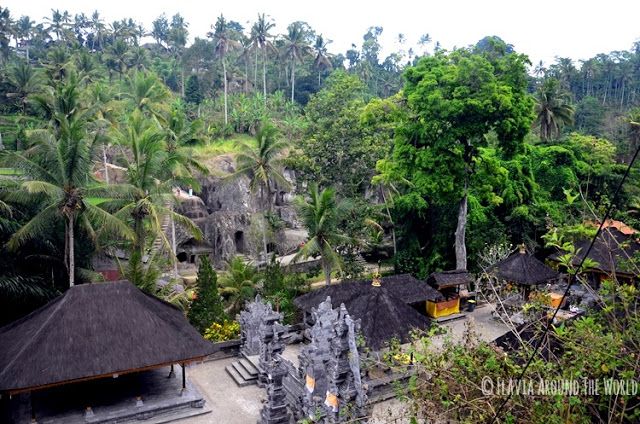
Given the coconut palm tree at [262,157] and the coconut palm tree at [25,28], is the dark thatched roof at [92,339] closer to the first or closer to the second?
the coconut palm tree at [262,157]

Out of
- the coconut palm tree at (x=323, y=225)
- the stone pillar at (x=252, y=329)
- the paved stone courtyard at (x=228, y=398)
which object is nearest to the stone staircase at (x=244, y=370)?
the paved stone courtyard at (x=228, y=398)

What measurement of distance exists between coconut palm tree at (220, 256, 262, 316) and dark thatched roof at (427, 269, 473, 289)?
24.3 feet

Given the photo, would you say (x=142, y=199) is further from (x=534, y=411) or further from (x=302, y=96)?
(x=302, y=96)

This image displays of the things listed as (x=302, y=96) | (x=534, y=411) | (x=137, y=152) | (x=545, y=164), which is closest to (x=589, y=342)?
(x=534, y=411)

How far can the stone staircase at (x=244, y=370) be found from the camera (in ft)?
50.4

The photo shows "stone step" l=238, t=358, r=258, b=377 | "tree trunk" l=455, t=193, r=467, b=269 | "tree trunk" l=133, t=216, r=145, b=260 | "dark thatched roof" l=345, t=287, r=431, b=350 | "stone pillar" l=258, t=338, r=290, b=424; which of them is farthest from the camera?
"tree trunk" l=455, t=193, r=467, b=269

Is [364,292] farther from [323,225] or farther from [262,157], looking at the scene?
[262,157]

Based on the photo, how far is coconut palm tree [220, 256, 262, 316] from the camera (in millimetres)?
20562

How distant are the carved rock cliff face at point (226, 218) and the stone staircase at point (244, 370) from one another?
1217 cm

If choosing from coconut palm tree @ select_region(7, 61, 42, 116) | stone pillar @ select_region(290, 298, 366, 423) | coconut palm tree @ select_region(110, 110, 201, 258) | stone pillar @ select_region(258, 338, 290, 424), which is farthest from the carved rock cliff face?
stone pillar @ select_region(290, 298, 366, 423)

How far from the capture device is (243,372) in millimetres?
15711

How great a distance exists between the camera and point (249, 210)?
1266 inches

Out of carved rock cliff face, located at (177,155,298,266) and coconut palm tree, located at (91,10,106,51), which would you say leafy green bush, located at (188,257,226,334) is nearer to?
carved rock cliff face, located at (177,155,298,266)

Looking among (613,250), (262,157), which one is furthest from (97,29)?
(613,250)
